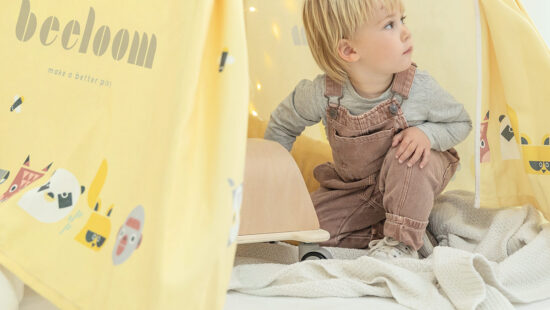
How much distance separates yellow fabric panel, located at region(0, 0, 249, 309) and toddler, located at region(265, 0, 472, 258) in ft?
1.81

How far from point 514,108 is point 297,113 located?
1.49 ft

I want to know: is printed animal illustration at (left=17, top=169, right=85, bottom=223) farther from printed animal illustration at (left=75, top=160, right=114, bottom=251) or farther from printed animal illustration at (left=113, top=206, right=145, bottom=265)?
printed animal illustration at (left=113, top=206, right=145, bottom=265)

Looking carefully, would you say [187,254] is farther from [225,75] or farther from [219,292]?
[225,75]

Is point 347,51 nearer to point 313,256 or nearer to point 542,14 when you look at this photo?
point 313,256

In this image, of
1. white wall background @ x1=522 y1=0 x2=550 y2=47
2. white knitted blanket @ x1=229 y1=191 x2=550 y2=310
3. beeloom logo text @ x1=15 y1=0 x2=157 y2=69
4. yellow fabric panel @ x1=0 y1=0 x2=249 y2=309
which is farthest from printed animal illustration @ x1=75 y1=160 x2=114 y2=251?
white wall background @ x1=522 y1=0 x2=550 y2=47

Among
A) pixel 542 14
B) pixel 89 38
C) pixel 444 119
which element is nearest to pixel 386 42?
pixel 444 119

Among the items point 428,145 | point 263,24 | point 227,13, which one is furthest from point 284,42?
point 227,13

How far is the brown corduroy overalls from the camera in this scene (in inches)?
53.1

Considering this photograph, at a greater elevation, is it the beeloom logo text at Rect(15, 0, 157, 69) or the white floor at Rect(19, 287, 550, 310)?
the beeloom logo text at Rect(15, 0, 157, 69)

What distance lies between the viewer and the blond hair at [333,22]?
4.49 feet

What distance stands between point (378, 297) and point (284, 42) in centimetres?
82

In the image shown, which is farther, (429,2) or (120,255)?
(429,2)

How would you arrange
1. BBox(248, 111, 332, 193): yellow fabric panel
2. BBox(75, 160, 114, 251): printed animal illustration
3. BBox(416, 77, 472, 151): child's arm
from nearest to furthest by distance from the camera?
BBox(75, 160, 114, 251): printed animal illustration
BBox(416, 77, 472, 151): child's arm
BBox(248, 111, 332, 193): yellow fabric panel

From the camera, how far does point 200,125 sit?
86cm
